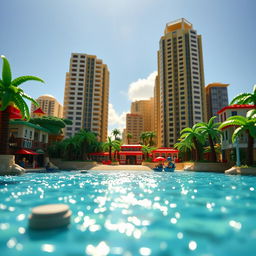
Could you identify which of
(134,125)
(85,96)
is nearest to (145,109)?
(134,125)

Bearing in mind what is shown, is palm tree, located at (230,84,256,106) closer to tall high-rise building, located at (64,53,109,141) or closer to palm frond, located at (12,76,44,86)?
palm frond, located at (12,76,44,86)

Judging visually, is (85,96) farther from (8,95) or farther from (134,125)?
(134,125)

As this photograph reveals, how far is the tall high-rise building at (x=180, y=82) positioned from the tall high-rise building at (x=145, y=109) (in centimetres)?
7366

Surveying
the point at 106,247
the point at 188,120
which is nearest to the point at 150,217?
the point at 106,247

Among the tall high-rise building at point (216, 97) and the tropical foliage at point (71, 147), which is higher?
the tall high-rise building at point (216, 97)

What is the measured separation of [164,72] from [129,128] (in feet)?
241

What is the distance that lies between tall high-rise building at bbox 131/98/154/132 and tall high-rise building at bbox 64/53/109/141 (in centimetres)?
7573

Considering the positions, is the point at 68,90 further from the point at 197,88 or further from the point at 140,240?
the point at 140,240

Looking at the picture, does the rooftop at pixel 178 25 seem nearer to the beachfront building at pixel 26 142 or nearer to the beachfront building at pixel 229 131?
the beachfront building at pixel 229 131

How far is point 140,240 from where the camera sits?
407 centimetres

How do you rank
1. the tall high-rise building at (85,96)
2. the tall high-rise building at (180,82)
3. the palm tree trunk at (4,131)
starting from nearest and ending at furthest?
the palm tree trunk at (4,131)
the tall high-rise building at (180,82)
the tall high-rise building at (85,96)

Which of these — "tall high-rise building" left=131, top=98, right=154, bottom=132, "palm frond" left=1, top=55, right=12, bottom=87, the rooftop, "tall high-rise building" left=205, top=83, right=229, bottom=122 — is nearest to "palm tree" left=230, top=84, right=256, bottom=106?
"palm frond" left=1, top=55, right=12, bottom=87

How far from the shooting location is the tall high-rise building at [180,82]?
79.9 metres

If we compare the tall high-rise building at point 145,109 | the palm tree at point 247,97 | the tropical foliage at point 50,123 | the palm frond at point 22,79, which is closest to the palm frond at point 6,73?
the palm frond at point 22,79
